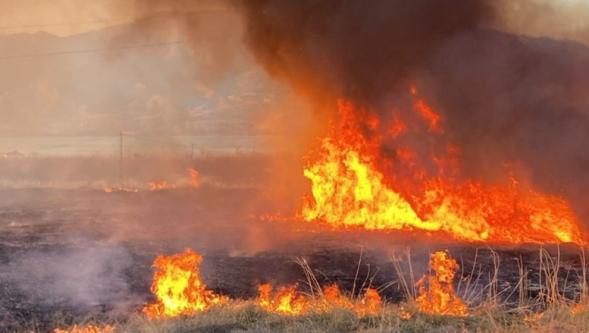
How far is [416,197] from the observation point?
13.2 meters

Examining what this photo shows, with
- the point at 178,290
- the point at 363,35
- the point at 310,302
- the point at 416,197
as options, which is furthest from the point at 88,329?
the point at 363,35

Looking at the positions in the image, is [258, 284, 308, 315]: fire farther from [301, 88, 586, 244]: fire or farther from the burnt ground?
[301, 88, 586, 244]: fire

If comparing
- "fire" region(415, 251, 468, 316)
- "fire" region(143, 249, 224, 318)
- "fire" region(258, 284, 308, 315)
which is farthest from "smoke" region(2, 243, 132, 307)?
"fire" region(415, 251, 468, 316)

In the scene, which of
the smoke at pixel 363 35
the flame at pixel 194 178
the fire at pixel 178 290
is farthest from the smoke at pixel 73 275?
the flame at pixel 194 178

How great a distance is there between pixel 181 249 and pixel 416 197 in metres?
5.96

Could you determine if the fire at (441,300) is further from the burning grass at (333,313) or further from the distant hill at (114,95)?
the distant hill at (114,95)

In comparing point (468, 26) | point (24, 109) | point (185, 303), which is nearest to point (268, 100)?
point (24, 109)

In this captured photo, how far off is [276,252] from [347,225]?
3.40 m

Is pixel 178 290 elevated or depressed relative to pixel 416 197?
depressed

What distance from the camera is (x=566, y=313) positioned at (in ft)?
19.0

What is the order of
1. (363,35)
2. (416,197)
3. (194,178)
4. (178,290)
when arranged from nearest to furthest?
(178,290) → (416,197) → (363,35) → (194,178)

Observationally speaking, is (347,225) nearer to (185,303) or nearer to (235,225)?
(235,225)

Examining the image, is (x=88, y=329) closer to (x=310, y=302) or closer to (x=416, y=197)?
(x=310, y=302)

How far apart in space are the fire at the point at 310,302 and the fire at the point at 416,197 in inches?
204
